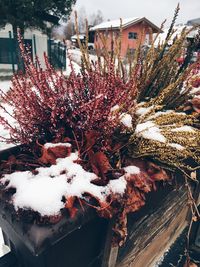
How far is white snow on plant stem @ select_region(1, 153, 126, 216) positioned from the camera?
83 centimetres

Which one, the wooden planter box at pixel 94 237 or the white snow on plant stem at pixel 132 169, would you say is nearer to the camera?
the wooden planter box at pixel 94 237

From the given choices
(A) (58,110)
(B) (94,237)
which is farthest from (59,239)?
(A) (58,110)

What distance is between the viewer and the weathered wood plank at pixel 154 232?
1.45 m

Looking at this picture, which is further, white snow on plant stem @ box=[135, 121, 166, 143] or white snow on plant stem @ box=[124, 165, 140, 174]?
white snow on plant stem @ box=[135, 121, 166, 143]

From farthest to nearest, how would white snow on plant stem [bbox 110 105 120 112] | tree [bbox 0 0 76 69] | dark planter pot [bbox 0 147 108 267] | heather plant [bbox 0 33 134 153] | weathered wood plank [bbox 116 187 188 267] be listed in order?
tree [bbox 0 0 76 69], weathered wood plank [bbox 116 187 188 267], white snow on plant stem [bbox 110 105 120 112], heather plant [bbox 0 33 134 153], dark planter pot [bbox 0 147 108 267]

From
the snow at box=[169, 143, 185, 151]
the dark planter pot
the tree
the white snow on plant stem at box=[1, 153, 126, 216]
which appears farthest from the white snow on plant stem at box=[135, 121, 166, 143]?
the tree

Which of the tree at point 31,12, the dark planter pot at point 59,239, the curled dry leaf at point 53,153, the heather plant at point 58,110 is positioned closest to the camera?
the dark planter pot at point 59,239

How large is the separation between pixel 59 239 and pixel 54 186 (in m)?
0.19

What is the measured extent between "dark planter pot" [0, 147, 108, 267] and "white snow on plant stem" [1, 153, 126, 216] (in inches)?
2.3

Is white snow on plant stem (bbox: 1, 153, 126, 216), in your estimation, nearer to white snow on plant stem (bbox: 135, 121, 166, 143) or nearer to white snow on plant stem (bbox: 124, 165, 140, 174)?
white snow on plant stem (bbox: 124, 165, 140, 174)

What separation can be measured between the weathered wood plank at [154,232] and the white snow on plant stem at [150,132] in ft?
1.62

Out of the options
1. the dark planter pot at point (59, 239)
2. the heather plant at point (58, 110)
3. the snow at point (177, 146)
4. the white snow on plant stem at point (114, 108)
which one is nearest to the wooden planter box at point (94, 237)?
the dark planter pot at point (59, 239)

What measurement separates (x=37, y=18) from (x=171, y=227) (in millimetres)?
11878

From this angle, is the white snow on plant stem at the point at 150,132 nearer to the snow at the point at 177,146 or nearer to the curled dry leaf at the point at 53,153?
the snow at the point at 177,146
